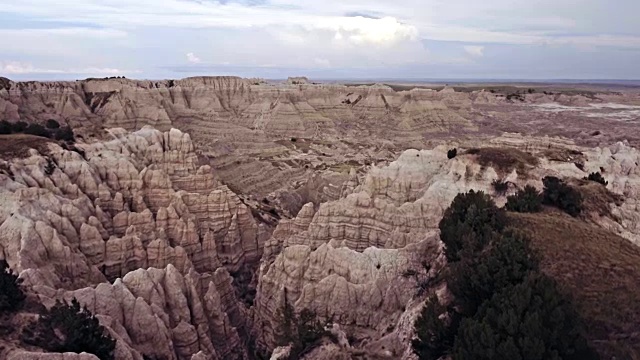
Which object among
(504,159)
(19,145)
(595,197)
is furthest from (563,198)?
(19,145)

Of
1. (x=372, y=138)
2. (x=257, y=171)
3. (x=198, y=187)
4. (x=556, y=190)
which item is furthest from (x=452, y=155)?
(x=372, y=138)

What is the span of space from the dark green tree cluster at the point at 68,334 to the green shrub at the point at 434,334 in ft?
27.6

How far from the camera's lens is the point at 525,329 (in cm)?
1064

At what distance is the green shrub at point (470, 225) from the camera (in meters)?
16.0

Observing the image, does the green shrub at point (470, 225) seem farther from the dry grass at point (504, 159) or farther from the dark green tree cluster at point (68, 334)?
the dark green tree cluster at point (68, 334)

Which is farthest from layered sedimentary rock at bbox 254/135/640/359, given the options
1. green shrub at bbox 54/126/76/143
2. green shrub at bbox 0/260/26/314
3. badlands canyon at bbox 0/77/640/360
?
green shrub at bbox 54/126/76/143

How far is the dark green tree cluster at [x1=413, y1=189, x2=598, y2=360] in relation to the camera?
1070 cm

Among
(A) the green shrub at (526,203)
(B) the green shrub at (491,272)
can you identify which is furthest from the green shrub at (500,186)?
(B) the green shrub at (491,272)

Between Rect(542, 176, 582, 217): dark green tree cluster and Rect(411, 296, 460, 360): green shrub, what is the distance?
11.1 metres

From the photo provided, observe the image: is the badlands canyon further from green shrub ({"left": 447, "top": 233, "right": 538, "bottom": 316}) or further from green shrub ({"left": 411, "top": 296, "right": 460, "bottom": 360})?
green shrub ({"left": 447, "top": 233, "right": 538, "bottom": 316})

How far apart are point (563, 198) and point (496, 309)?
12.5m

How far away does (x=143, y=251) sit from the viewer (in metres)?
24.9

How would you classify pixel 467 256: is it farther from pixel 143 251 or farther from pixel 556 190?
pixel 143 251

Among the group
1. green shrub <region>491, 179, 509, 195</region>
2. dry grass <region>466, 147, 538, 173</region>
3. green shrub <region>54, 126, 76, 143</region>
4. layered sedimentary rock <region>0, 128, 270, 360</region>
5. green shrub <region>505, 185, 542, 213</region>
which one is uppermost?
green shrub <region>54, 126, 76, 143</region>
